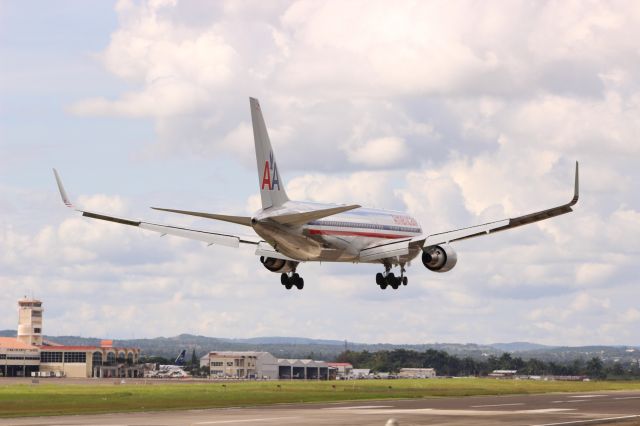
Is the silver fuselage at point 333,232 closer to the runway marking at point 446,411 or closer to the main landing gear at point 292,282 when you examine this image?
the main landing gear at point 292,282

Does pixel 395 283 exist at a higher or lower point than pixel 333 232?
lower

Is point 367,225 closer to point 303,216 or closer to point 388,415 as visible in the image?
point 303,216

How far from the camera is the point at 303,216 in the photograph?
69375mm

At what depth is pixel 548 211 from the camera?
70.9m

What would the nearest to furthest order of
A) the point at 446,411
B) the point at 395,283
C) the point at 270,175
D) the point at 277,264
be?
the point at 446,411
the point at 270,175
the point at 277,264
the point at 395,283

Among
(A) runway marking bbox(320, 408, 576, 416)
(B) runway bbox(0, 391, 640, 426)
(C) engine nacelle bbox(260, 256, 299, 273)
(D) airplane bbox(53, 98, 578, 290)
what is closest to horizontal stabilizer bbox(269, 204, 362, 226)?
(D) airplane bbox(53, 98, 578, 290)

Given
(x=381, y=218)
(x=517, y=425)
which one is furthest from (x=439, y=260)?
(x=517, y=425)

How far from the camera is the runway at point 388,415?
198ft

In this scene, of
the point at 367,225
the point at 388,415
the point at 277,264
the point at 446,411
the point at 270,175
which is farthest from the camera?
the point at 367,225

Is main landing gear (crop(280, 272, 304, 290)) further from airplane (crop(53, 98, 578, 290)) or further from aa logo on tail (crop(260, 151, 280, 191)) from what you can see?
aa logo on tail (crop(260, 151, 280, 191))

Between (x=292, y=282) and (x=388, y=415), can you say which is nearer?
(x=388, y=415)

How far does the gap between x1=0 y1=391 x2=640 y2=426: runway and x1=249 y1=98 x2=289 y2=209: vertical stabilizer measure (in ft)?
46.5

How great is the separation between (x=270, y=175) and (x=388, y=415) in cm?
1811

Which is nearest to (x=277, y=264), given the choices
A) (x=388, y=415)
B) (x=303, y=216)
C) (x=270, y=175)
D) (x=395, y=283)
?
(x=395, y=283)
